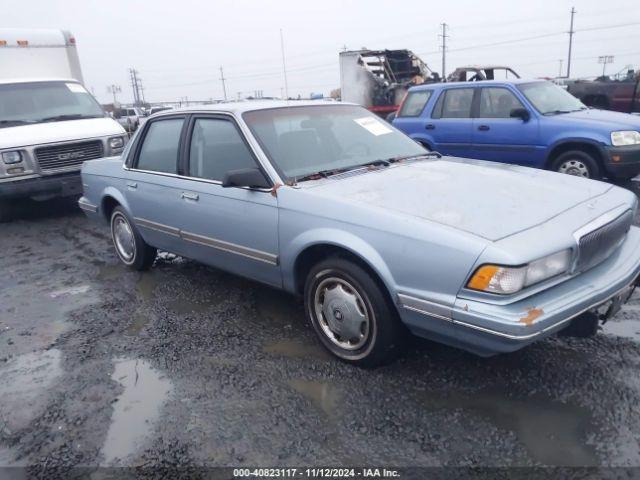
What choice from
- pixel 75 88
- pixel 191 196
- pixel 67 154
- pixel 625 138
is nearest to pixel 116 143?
pixel 67 154

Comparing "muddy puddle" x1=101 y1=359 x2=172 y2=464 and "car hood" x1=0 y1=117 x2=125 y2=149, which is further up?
"car hood" x1=0 y1=117 x2=125 y2=149

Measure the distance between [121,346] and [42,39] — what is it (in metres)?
8.90

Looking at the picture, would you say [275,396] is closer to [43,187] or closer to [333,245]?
[333,245]

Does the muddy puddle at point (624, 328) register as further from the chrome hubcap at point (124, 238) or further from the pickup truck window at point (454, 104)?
the pickup truck window at point (454, 104)

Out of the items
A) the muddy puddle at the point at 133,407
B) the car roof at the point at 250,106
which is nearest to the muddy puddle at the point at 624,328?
the car roof at the point at 250,106

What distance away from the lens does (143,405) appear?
9.53 ft

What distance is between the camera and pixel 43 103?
27.0 feet

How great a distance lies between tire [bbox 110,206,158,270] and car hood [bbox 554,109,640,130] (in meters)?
5.70

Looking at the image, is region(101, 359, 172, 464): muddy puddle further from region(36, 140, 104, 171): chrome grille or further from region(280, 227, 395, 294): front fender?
region(36, 140, 104, 171): chrome grille

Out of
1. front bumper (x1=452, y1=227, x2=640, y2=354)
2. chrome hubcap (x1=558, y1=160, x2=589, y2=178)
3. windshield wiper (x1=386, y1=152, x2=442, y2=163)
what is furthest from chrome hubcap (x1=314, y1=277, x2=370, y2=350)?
chrome hubcap (x1=558, y1=160, x2=589, y2=178)

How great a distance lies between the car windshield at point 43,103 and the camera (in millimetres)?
7863

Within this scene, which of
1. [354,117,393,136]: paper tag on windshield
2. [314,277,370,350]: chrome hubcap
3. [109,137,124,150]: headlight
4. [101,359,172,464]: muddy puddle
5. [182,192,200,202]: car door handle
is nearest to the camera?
[101,359,172,464]: muddy puddle

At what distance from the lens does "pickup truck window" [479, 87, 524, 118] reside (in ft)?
24.3

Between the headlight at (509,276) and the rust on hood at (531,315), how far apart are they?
0.37 ft
